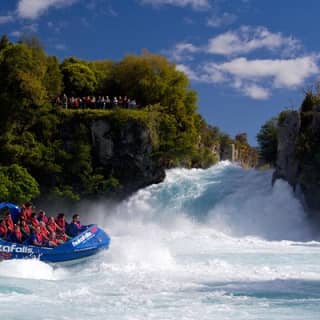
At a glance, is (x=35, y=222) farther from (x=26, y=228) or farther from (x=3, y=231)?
(x=3, y=231)

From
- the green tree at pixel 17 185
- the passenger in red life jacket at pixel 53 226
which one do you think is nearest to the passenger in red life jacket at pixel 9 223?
the passenger in red life jacket at pixel 53 226

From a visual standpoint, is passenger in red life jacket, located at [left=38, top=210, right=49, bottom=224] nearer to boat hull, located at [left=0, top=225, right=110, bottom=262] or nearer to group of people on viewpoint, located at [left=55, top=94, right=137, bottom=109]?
boat hull, located at [left=0, top=225, right=110, bottom=262]

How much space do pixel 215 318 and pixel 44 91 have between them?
79.2ft

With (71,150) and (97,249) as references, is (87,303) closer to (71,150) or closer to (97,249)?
(97,249)

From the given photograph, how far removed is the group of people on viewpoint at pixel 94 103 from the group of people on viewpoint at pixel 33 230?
1711cm

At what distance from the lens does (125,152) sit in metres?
32.7

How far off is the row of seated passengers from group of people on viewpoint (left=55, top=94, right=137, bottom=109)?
674 inches

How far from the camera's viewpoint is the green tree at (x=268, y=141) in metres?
A: 43.8

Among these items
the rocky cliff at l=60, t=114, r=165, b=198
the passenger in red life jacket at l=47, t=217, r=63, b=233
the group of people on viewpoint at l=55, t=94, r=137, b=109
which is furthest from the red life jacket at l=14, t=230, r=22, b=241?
the group of people on viewpoint at l=55, t=94, r=137, b=109

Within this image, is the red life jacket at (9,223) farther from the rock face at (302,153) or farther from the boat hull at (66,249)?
→ the rock face at (302,153)

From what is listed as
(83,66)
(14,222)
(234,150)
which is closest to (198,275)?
(14,222)

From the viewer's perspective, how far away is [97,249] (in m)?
17.6

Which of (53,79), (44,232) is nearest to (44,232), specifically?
(44,232)

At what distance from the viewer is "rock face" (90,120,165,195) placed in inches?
1287
